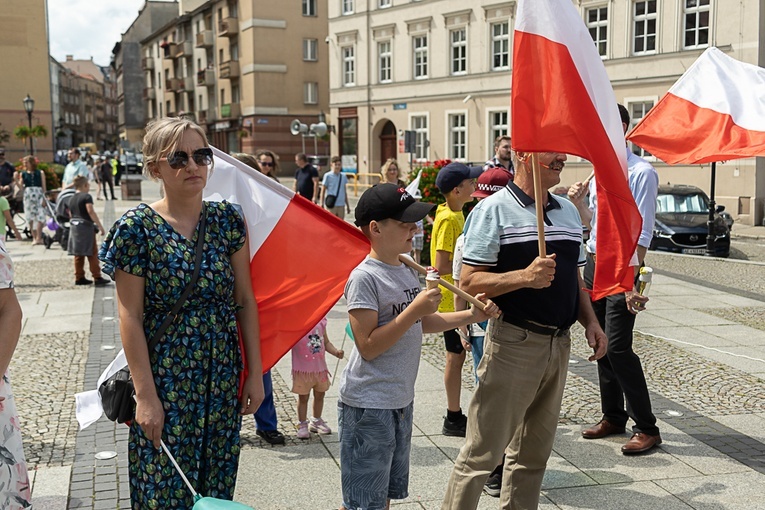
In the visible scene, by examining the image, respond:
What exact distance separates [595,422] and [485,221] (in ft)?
8.78

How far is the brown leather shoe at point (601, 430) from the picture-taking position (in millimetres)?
5375

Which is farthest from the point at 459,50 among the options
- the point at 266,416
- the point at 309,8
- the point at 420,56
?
the point at 266,416

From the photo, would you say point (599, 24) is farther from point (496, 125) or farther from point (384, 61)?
point (384, 61)

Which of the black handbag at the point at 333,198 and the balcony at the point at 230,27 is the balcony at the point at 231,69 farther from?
the black handbag at the point at 333,198

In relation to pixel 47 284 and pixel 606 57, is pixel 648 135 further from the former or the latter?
pixel 606 57

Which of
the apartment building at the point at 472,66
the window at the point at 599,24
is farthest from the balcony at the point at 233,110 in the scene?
the window at the point at 599,24

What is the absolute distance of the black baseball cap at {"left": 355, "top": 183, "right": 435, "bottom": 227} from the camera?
329cm

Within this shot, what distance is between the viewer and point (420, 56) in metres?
40.0

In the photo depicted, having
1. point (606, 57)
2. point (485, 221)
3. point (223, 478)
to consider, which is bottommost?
point (223, 478)

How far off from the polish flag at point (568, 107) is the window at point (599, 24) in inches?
1153

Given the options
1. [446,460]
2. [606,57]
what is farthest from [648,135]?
[606,57]

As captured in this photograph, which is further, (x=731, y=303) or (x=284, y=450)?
(x=731, y=303)

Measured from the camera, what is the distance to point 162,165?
116 inches

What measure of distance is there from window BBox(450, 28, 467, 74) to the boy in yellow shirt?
33.1 metres
